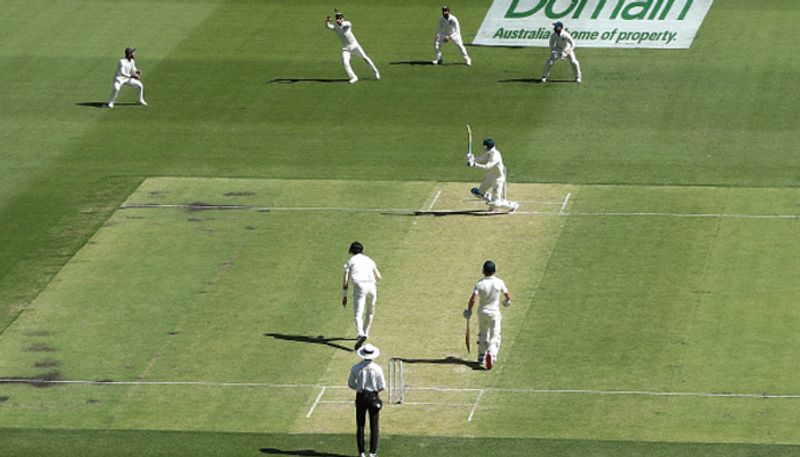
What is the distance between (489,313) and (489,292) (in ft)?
1.41

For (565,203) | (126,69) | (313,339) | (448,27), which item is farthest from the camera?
(448,27)

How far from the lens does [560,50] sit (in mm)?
58344

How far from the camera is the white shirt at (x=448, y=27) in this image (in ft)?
197

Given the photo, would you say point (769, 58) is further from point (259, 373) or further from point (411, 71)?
point (259, 373)

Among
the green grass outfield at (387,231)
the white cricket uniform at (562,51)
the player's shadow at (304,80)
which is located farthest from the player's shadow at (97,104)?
the white cricket uniform at (562,51)

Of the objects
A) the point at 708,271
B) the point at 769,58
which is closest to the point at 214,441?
the point at 708,271

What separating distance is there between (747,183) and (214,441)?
2066 centimetres

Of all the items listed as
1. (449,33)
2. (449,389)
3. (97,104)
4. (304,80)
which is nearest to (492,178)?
(449,389)

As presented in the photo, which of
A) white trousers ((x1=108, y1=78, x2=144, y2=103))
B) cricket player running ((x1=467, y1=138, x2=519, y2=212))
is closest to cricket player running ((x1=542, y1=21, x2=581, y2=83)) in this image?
cricket player running ((x1=467, y1=138, x2=519, y2=212))

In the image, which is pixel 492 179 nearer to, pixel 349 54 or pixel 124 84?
pixel 349 54

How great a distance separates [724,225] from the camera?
46.7 m

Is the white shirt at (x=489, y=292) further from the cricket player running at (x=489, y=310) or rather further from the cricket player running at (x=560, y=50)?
the cricket player running at (x=560, y=50)

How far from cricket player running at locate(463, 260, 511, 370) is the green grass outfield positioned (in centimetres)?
57

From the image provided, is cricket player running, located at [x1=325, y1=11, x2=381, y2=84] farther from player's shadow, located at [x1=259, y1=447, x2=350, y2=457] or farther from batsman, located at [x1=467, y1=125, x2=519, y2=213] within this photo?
player's shadow, located at [x1=259, y1=447, x2=350, y2=457]
